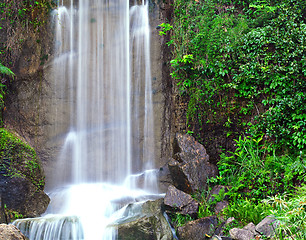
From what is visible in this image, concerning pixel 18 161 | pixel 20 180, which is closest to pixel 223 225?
pixel 20 180

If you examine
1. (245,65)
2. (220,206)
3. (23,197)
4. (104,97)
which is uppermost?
(245,65)

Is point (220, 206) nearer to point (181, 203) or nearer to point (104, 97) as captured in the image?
point (181, 203)

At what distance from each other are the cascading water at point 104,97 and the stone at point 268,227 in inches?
151

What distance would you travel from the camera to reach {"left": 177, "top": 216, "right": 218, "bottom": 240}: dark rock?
523 centimetres

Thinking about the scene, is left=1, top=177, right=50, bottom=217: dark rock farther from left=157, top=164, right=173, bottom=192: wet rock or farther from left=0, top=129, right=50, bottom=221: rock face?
left=157, top=164, right=173, bottom=192: wet rock

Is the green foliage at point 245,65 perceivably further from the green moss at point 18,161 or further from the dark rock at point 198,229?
the green moss at point 18,161

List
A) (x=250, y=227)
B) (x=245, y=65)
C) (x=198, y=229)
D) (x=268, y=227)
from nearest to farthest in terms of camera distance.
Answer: (x=268, y=227) < (x=250, y=227) < (x=198, y=229) < (x=245, y=65)

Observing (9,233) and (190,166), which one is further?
(190,166)

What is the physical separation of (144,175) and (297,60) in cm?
477

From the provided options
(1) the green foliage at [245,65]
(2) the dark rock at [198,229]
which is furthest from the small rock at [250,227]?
(1) the green foliage at [245,65]

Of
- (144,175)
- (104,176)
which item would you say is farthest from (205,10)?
(104,176)

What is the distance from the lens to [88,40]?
9.06 meters

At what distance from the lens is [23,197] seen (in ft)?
20.4

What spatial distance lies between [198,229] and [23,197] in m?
3.70
